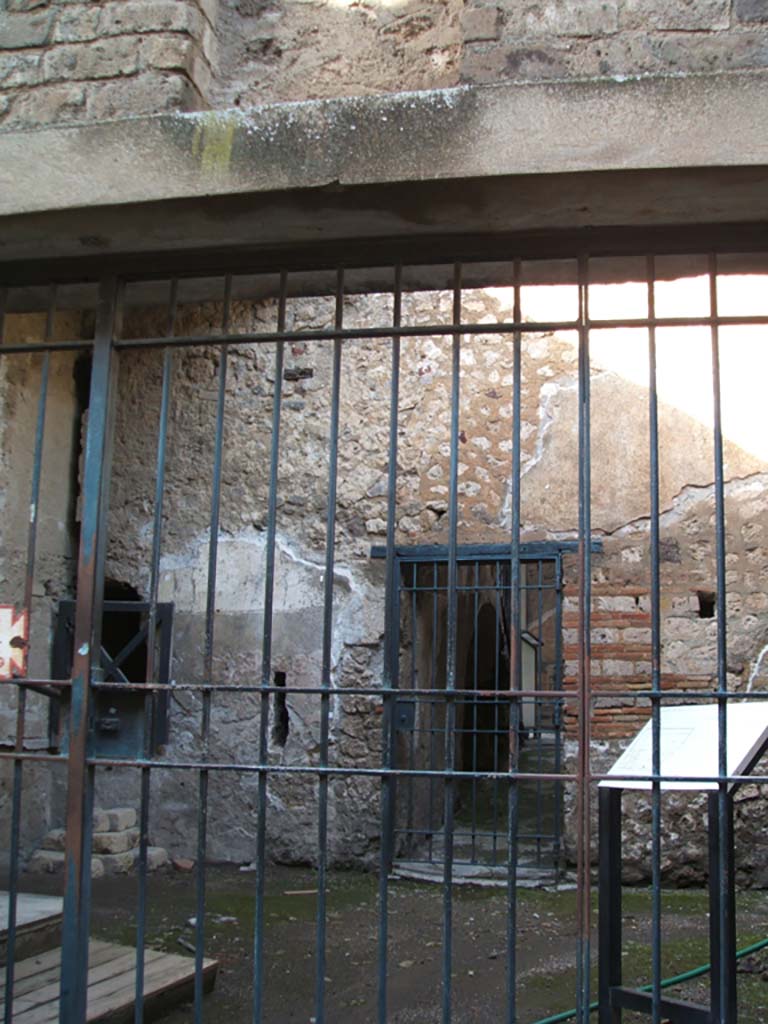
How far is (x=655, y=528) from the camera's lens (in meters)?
2.54

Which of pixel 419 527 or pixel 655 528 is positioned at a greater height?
pixel 419 527

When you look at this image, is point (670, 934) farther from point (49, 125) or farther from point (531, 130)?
point (49, 125)

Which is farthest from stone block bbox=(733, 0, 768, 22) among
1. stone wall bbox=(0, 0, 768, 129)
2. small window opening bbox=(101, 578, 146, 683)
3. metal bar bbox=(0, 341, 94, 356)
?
small window opening bbox=(101, 578, 146, 683)

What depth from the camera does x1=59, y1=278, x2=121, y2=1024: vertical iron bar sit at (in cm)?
252

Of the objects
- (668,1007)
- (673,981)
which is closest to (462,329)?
(668,1007)

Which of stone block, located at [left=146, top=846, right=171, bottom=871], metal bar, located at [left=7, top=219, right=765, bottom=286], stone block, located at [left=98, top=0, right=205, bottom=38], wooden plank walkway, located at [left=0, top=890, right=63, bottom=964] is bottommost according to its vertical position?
stone block, located at [left=146, top=846, right=171, bottom=871]

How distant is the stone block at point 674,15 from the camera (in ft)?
8.02

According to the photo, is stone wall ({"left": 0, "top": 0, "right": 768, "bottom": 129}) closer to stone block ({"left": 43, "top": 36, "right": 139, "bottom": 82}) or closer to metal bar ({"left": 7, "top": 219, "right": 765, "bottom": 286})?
stone block ({"left": 43, "top": 36, "right": 139, "bottom": 82})

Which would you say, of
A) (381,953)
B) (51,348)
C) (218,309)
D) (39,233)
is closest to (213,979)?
(381,953)

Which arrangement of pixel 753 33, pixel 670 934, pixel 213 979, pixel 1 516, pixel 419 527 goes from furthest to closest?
pixel 419 527
pixel 1 516
pixel 670 934
pixel 213 979
pixel 753 33

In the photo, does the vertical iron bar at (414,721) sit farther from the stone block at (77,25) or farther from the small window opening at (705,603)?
the stone block at (77,25)

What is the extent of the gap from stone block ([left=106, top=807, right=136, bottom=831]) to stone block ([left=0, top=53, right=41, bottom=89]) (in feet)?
17.1

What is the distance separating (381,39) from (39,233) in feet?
3.62

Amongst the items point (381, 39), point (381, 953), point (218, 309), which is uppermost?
point (218, 309)
